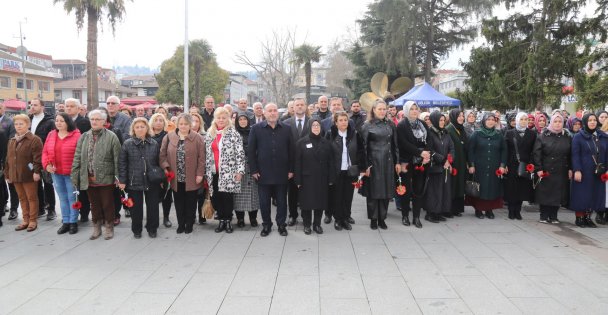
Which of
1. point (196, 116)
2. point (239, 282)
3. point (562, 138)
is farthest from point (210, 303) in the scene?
point (562, 138)

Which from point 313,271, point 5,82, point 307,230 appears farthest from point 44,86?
point 313,271

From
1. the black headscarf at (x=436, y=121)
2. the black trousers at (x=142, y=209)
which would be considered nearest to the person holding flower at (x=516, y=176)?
the black headscarf at (x=436, y=121)

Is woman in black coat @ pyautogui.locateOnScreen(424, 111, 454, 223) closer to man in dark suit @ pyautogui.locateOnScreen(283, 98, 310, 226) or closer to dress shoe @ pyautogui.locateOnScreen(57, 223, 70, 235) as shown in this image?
man in dark suit @ pyautogui.locateOnScreen(283, 98, 310, 226)

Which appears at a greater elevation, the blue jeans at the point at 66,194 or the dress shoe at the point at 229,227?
the blue jeans at the point at 66,194

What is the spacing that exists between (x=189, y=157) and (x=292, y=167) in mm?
1423

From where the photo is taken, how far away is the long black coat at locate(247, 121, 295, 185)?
588cm

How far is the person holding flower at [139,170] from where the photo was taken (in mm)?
5809

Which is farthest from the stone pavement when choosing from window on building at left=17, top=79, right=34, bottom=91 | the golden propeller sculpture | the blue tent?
window on building at left=17, top=79, right=34, bottom=91

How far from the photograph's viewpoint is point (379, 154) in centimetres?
623

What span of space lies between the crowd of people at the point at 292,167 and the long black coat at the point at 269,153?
14 mm

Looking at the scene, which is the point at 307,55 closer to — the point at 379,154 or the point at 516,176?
the point at 516,176

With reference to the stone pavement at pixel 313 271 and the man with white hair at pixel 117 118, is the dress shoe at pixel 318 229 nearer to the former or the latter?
the stone pavement at pixel 313 271

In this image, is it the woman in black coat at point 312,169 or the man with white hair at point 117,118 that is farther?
the man with white hair at point 117,118

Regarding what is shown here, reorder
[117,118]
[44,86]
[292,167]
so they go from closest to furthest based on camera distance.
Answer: [292,167] < [117,118] < [44,86]
